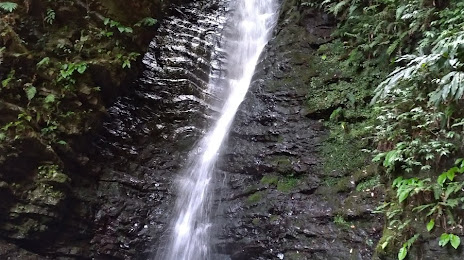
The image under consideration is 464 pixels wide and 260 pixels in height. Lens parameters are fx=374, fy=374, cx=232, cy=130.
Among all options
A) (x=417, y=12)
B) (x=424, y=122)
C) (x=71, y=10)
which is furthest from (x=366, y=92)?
(x=71, y=10)

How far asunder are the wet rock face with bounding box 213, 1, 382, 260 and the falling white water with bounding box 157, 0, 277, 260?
1.11ft

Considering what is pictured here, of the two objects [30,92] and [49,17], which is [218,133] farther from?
[49,17]

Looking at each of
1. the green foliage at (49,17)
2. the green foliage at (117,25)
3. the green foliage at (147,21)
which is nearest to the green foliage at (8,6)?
the green foliage at (49,17)

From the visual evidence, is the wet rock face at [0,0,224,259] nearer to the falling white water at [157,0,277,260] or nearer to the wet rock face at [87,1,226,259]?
the wet rock face at [87,1,226,259]

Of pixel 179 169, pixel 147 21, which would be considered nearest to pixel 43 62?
pixel 147 21

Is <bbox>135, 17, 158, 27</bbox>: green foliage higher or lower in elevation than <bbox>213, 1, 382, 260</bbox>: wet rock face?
higher

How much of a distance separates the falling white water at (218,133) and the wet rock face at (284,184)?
34 centimetres

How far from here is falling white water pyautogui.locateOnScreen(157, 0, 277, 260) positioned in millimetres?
6016

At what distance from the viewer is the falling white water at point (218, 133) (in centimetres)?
602

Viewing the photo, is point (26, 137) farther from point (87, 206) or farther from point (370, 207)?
point (370, 207)

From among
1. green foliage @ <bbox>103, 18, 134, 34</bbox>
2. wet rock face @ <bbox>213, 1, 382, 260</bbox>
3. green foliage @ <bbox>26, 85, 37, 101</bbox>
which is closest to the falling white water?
wet rock face @ <bbox>213, 1, 382, 260</bbox>

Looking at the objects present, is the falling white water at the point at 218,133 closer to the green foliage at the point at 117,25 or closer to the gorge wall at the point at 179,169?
the gorge wall at the point at 179,169

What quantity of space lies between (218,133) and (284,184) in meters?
2.08

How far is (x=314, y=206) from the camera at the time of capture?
5340mm
